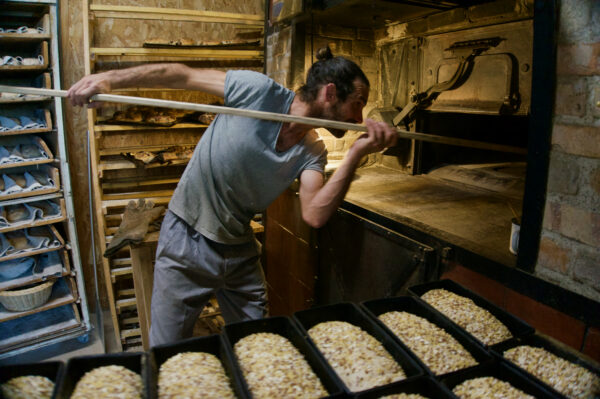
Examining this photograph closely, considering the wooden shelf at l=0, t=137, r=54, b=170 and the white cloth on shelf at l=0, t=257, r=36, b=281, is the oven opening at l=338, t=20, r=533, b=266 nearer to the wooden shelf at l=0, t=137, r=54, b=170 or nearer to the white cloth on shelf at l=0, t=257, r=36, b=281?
the wooden shelf at l=0, t=137, r=54, b=170

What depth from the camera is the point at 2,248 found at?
302cm

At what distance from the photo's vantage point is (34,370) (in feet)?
3.48

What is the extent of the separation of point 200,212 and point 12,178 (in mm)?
A: 1788

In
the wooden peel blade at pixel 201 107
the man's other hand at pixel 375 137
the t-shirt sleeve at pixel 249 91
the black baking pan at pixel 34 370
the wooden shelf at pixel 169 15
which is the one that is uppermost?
the wooden shelf at pixel 169 15

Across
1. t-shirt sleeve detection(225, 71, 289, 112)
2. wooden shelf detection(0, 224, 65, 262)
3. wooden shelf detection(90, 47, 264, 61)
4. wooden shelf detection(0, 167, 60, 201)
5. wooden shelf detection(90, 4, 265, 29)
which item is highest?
wooden shelf detection(90, 4, 265, 29)

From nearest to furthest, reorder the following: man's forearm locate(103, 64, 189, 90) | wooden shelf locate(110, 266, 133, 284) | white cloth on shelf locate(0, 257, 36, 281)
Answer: man's forearm locate(103, 64, 189, 90), white cloth on shelf locate(0, 257, 36, 281), wooden shelf locate(110, 266, 133, 284)

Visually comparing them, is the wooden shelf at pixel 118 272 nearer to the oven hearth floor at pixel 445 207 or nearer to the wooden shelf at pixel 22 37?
the wooden shelf at pixel 22 37

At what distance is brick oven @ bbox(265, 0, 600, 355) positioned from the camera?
142 centimetres

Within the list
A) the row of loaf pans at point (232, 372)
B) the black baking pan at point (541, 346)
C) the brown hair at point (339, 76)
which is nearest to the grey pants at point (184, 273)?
the brown hair at point (339, 76)

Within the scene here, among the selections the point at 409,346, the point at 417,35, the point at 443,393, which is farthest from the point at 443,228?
the point at 417,35

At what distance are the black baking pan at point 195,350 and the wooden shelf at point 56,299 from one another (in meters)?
2.58

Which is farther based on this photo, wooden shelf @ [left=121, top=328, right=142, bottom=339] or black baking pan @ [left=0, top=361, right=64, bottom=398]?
wooden shelf @ [left=121, top=328, right=142, bottom=339]

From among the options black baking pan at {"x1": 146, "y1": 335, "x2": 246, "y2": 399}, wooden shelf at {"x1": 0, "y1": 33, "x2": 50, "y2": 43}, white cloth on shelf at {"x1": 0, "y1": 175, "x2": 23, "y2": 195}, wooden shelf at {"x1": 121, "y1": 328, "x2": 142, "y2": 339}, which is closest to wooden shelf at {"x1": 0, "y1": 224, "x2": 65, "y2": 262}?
white cloth on shelf at {"x1": 0, "y1": 175, "x2": 23, "y2": 195}

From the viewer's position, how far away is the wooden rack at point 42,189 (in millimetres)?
2916
